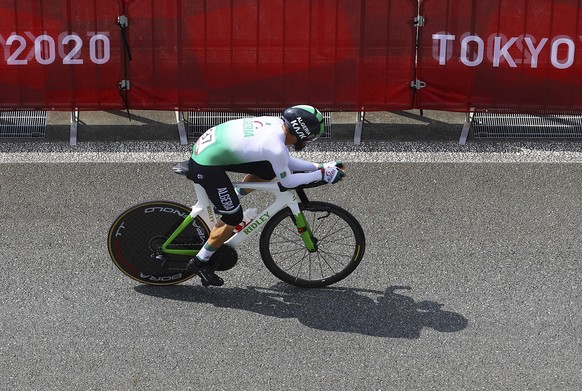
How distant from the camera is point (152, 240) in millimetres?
8039

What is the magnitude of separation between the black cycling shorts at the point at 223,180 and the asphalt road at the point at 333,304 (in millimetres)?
765

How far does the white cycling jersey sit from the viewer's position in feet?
24.6

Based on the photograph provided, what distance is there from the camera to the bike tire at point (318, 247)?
7941 mm

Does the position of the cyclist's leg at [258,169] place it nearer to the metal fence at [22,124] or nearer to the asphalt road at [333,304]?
the asphalt road at [333,304]

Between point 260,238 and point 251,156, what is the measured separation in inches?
30.2

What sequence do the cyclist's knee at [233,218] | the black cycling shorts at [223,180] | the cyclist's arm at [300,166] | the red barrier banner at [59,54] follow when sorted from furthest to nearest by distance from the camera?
the red barrier banner at [59,54]
the cyclist's arm at [300,166]
the cyclist's knee at [233,218]
the black cycling shorts at [223,180]

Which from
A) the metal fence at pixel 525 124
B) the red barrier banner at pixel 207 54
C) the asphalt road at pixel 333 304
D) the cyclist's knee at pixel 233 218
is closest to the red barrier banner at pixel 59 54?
the red barrier banner at pixel 207 54

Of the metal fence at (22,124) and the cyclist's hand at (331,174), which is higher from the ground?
the cyclist's hand at (331,174)

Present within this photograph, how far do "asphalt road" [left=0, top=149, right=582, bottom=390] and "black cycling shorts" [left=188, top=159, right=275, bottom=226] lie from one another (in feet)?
2.51

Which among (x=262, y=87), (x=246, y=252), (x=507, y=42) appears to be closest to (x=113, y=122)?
(x=262, y=87)

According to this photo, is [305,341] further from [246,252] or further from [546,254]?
[546,254]

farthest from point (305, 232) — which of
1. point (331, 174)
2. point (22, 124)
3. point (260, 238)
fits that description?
point (22, 124)

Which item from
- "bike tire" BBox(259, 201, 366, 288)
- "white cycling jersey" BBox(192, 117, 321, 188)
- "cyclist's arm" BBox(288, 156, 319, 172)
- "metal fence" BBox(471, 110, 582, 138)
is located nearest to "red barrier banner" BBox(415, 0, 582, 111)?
"metal fence" BBox(471, 110, 582, 138)

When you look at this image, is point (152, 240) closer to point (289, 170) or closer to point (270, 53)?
point (289, 170)
